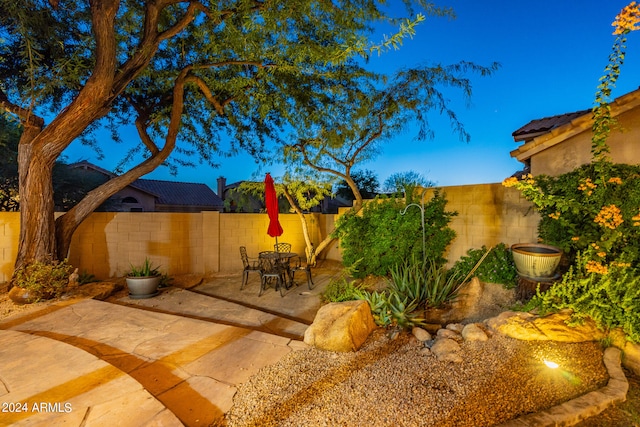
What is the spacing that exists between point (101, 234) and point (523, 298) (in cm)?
782

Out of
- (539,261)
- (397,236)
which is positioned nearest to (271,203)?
(397,236)

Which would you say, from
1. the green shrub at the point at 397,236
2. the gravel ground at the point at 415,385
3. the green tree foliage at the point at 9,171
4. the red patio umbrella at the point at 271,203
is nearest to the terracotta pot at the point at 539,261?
the gravel ground at the point at 415,385

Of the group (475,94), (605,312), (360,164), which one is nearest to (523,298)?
(605,312)

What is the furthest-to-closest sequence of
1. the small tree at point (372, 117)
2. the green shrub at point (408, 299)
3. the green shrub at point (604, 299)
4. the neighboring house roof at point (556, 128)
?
the small tree at point (372, 117) → the neighboring house roof at point (556, 128) → the green shrub at point (408, 299) → the green shrub at point (604, 299)

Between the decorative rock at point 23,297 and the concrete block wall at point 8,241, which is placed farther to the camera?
the concrete block wall at point 8,241

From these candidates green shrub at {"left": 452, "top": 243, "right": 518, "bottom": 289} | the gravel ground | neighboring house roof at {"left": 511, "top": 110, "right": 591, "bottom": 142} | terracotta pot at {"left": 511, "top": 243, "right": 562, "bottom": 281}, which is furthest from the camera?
neighboring house roof at {"left": 511, "top": 110, "right": 591, "bottom": 142}

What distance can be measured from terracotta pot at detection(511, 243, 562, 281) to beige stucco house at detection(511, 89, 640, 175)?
1784 mm

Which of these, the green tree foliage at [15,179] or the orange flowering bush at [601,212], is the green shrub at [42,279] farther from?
the orange flowering bush at [601,212]

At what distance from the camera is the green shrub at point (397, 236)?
6.02 m

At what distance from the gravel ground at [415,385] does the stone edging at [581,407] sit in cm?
7

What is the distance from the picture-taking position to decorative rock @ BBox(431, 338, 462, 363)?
279 centimetres

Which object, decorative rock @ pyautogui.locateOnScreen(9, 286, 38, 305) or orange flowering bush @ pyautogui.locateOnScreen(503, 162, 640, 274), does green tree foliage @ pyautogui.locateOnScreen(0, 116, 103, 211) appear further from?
orange flowering bush @ pyautogui.locateOnScreen(503, 162, 640, 274)

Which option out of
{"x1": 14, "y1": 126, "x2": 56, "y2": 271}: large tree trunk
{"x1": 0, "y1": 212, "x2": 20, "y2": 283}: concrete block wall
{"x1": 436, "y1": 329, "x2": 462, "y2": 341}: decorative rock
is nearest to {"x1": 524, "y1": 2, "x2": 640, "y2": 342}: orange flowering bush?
{"x1": 436, "y1": 329, "x2": 462, "y2": 341}: decorative rock

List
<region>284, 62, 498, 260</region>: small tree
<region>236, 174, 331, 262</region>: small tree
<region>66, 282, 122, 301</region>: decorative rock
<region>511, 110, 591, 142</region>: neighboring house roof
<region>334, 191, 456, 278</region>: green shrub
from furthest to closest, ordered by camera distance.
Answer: <region>236, 174, 331, 262</region>: small tree
<region>284, 62, 498, 260</region>: small tree
<region>511, 110, 591, 142</region>: neighboring house roof
<region>334, 191, 456, 278</region>: green shrub
<region>66, 282, 122, 301</region>: decorative rock
